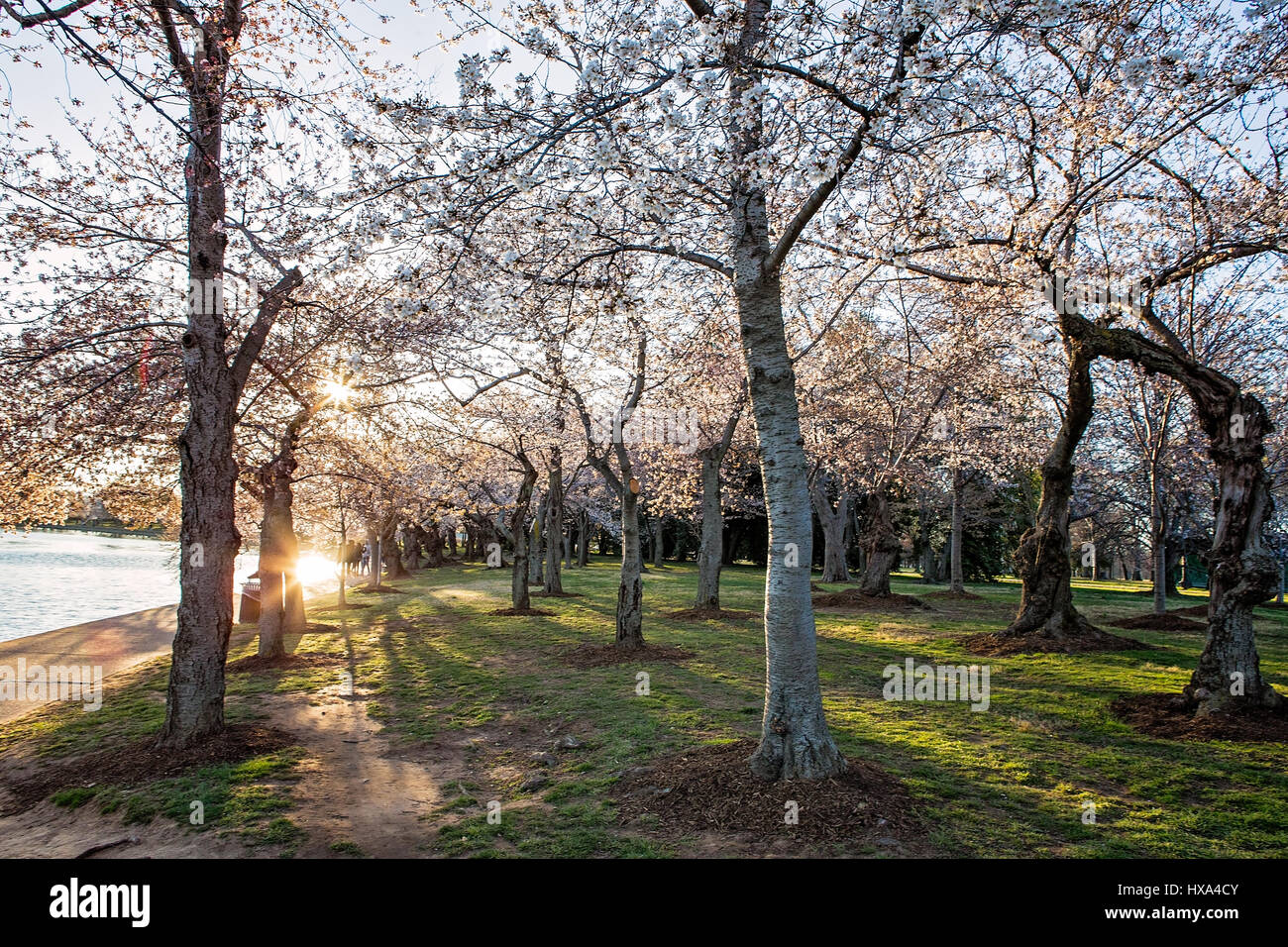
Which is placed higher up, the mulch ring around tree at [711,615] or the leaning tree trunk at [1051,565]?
the leaning tree trunk at [1051,565]

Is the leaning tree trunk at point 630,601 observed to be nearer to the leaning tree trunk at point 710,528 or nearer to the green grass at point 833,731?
the green grass at point 833,731

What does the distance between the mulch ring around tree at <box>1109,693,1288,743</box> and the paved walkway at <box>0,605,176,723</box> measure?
619 inches

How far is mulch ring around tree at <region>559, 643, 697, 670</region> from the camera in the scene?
1208 centimetres

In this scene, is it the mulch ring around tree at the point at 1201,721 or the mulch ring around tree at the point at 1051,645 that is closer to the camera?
the mulch ring around tree at the point at 1201,721

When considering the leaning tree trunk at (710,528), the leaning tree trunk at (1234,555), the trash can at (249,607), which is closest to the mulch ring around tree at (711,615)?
the leaning tree trunk at (710,528)

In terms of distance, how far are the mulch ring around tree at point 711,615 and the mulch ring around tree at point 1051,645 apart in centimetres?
605

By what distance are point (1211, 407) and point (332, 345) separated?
1224 centimetres

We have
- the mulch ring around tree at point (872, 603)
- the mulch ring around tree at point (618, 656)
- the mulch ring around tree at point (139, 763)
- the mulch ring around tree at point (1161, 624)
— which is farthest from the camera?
the mulch ring around tree at point (872, 603)

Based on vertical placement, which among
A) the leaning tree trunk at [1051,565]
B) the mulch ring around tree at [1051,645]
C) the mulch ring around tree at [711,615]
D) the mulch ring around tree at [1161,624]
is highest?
the leaning tree trunk at [1051,565]

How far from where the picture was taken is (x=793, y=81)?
17.7 ft

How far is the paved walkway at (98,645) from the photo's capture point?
51.5ft
